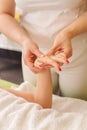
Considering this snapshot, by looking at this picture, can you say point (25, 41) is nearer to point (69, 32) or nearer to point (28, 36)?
point (28, 36)

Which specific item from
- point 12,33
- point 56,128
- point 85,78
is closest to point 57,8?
point 12,33

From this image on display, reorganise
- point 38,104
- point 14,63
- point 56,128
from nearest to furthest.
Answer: point 56,128 < point 38,104 < point 14,63

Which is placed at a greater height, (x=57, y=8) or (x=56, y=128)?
(x=57, y=8)

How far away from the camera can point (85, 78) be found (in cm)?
125

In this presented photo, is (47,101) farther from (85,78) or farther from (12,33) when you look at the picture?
(12,33)

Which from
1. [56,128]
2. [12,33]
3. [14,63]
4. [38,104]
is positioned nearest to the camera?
[56,128]

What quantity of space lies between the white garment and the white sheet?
0.26 metres

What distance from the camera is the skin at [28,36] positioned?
3.44 feet

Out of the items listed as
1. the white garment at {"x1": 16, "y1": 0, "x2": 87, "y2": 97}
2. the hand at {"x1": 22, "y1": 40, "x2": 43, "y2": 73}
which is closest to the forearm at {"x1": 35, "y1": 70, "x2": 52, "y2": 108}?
the hand at {"x1": 22, "y1": 40, "x2": 43, "y2": 73}

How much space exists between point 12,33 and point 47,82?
0.90 feet

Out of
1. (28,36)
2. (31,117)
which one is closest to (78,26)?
(28,36)

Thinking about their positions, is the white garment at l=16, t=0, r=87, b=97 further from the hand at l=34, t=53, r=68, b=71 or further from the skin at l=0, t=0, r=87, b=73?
the hand at l=34, t=53, r=68, b=71

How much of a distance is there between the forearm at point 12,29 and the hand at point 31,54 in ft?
0.20

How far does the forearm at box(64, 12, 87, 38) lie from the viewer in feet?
3.70
